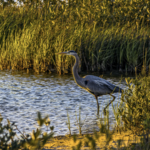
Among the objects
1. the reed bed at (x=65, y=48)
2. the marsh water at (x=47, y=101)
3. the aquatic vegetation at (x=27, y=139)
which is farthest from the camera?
the reed bed at (x=65, y=48)

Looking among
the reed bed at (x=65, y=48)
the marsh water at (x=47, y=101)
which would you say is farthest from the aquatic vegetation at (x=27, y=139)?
the reed bed at (x=65, y=48)

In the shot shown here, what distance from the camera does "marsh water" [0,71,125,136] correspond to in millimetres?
5729

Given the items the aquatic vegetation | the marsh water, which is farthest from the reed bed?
the aquatic vegetation

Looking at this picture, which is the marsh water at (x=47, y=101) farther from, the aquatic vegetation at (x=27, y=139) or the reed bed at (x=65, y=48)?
the aquatic vegetation at (x=27, y=139)

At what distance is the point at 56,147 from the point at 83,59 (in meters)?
7.61

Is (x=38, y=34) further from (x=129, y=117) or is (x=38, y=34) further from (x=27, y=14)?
(x=129, y=117)

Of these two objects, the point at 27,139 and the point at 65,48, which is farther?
the point at 65,48

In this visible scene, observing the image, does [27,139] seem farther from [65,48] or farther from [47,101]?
[65,48]

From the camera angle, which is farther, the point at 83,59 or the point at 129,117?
the point at 83,59

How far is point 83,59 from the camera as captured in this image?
38.3ft

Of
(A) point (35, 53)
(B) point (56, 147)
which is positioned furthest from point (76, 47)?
(B) point (56, 147)

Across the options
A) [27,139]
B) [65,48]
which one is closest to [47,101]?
[65,48]

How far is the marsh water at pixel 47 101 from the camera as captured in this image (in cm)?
573

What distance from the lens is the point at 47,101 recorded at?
7.37 meters
